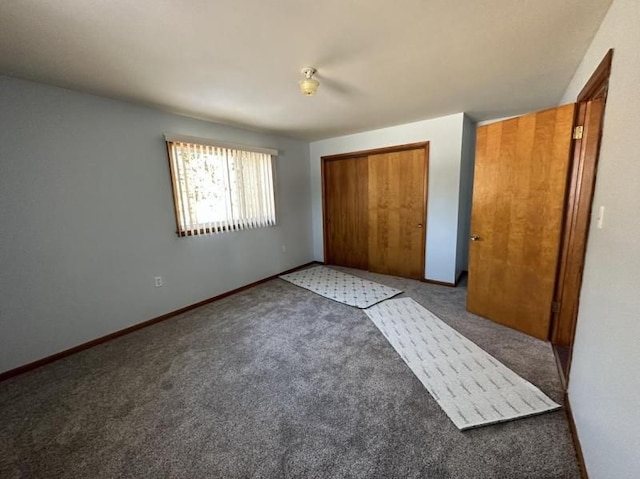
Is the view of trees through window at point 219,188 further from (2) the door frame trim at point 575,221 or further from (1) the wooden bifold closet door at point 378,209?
(2) the door frame trim at point 575,221

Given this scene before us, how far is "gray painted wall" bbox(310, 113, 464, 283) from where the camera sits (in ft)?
10.6

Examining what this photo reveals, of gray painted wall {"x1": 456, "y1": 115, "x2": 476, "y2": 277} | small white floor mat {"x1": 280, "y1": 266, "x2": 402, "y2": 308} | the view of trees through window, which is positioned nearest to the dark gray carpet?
small white floor mat {"x1": 280, "y1": 266, "x2": 402, "y2": 308}

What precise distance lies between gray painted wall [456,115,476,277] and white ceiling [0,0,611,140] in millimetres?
757

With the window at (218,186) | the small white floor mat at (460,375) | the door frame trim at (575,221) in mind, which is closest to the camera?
the small white floor mat at (460,375)

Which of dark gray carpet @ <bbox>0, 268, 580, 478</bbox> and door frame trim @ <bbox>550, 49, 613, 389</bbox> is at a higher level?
door frame trim @ <bbox>550, 49, 613, 389</bbox>

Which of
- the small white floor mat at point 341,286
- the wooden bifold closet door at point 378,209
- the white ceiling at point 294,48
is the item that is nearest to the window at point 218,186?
the white ceiling at point 294,48

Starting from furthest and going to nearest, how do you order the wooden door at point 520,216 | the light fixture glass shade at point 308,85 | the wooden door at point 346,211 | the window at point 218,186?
the wooden door at point 346,211 < the window at point 218,186 < the wooden door at point 520,216 < the light fixture glass shade at point 308,85

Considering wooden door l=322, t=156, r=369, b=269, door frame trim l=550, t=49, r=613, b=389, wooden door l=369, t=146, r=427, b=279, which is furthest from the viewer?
wooden door l=322, t=156, r=369, b=269

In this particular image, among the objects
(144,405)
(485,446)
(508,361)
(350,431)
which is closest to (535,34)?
(508,361)

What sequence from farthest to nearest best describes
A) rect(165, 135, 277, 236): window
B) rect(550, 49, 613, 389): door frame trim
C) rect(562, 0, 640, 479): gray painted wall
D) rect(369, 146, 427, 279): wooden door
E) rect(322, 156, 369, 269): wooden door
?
rect(322, 156, 369, 269): wooden door
rect(369, 146, 427, 279): wooden door
rect(165, 135, 277, 236): window
rect(550, 49, 613, 389): door frame trim
rect(562, 0, 640, 479): gray painted wall

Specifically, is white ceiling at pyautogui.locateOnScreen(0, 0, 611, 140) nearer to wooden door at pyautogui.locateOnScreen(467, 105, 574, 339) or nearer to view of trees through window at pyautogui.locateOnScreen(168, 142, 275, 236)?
wooden door at pyautogui.locateOnScreen(467, 105, 574, 339)

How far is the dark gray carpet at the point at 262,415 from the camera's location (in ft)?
4.11

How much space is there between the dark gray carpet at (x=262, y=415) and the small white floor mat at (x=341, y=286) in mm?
692

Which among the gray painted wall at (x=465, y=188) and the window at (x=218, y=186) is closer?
the window at (x=218, y=186)
